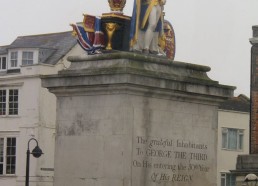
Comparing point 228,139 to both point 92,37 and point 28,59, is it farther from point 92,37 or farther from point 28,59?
point 92,37

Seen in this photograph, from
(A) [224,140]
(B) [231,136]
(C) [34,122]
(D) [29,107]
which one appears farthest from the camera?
(B) [231,136]

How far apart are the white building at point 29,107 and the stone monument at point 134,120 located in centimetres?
3673

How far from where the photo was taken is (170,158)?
681 inches

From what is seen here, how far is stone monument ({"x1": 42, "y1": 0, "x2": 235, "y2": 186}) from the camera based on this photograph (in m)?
16.6

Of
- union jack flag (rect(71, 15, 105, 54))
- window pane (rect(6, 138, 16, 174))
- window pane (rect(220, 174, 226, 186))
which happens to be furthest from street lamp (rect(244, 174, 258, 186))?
union jack flag (rect(71, 15, 105, 54))

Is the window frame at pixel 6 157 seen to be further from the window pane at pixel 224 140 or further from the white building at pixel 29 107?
the window pane at pixel 224 140

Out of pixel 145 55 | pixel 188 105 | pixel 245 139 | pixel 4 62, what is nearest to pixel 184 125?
pixel 188 105

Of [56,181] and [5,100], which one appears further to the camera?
[5,100]

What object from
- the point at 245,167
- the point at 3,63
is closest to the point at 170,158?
the point at 245,167

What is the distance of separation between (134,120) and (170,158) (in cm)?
112

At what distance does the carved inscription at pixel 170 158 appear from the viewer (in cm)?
1678

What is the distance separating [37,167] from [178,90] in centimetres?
A: 3767

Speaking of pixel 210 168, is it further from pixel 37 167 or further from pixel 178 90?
pixel 37 167

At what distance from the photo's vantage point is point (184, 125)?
1758cm
